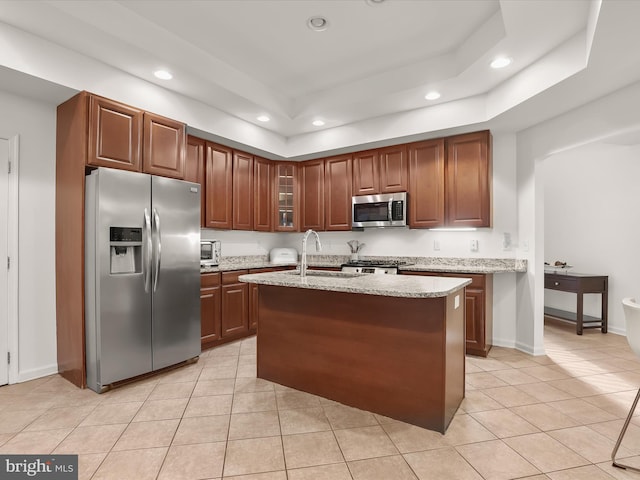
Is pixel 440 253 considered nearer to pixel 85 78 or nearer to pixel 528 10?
pixel 528 10

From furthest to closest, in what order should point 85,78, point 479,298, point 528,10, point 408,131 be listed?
1. point 408,131
2. point 479,298
3. point 85,78
4. point 528,10

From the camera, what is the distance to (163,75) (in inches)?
126

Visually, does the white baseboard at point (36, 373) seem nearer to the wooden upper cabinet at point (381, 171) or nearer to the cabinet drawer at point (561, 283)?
the wooden upper cabinet at point (381, 171)

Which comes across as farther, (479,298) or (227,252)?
(227,252)

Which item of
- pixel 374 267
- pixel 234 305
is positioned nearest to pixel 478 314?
pixel 374 267

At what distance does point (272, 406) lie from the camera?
2.55 metres

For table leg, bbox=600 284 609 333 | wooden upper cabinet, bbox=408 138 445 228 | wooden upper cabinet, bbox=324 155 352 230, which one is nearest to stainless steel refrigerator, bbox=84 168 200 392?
wooden upper cabinet, bbox=324 155 352 230

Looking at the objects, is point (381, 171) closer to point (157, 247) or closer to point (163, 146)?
point (163, 146)

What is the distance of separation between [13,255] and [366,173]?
12.4ft

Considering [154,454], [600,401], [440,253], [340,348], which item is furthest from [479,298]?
[154,454]

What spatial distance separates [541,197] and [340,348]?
2.86 metres

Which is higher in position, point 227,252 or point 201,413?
point 227,252

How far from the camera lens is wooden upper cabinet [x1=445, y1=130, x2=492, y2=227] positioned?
12.8ft

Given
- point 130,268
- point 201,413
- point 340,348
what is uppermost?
point 130,268
